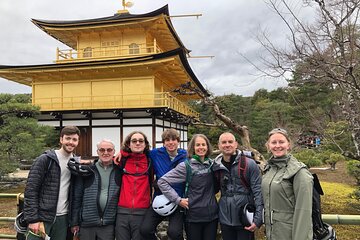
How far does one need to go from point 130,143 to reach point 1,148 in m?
8.32

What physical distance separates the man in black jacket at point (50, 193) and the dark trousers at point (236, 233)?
4.89 feet

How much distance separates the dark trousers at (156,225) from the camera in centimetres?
267

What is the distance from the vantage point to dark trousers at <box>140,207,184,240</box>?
267cm

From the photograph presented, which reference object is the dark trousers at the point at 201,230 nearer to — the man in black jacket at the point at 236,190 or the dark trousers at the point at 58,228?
the man in black jacket at the point at 236,190

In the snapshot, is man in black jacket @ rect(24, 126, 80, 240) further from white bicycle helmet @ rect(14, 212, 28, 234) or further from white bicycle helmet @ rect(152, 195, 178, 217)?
white bicycle helmet @ rect(152, 195, 178, 217)

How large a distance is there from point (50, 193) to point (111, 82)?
12260 mm

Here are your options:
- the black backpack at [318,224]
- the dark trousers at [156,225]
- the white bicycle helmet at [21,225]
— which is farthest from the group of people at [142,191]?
the black backpack at [318,224]

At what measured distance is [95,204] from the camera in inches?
107

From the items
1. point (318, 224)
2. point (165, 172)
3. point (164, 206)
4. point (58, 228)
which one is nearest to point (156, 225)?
point (164, 206)

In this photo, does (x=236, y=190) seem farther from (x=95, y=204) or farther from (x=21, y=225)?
(x=21, y=225)

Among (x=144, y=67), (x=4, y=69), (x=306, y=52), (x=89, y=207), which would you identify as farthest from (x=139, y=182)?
(x=4, y=69)

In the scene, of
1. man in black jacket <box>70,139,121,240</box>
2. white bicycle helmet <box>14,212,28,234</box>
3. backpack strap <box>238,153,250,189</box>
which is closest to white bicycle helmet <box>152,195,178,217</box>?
man in black jacket <box>70,139,121,240</box>

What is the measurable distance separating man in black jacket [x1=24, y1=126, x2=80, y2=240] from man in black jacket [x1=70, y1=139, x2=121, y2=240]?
0.10 m

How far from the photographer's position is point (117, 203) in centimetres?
278
